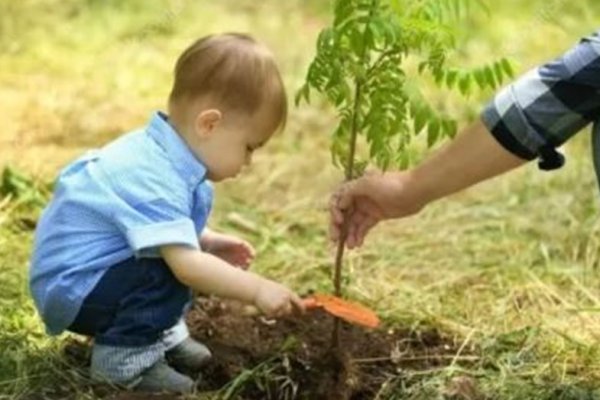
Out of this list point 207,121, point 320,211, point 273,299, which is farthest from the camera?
point 320,211

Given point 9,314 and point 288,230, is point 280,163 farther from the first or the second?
point 9,314

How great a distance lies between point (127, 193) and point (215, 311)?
64 cm

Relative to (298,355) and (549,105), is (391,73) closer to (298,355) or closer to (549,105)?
(549,105)

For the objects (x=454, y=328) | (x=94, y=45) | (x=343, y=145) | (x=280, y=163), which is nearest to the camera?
(x=343, y=145)

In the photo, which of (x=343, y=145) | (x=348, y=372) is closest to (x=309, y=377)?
(x=348, y=372)

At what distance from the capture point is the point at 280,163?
438 cm

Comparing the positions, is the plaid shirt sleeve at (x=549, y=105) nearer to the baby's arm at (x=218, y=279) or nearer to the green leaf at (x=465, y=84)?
the green leaf at (x=465, y=84)

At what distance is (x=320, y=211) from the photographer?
3.93m

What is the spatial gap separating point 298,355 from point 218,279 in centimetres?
37

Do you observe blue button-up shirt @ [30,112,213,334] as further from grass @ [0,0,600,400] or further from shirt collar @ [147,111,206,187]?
grass @ [0,0,600,400]

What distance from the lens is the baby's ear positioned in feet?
7.95

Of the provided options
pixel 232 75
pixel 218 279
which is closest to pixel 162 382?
pixel 218 279

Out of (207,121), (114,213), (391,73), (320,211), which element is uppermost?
(391,73)

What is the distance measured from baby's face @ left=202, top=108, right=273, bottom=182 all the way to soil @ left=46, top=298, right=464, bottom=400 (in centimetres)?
39
